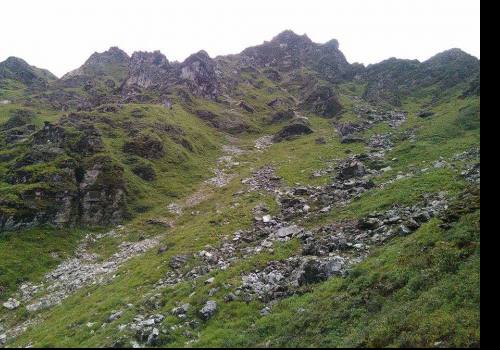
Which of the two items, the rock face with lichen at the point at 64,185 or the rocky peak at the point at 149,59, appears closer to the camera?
the rock face with lichen at the point at 64,185

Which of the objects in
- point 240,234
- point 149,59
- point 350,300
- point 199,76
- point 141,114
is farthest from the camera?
point 149,59

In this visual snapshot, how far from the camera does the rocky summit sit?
21.3 metres

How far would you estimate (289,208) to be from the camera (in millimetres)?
46125

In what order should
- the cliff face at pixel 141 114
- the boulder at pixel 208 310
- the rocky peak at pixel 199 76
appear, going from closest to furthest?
the boulder at pixel 208 310 → the cliff face at pixel 141 114 → the rocky peak at pixel 199 76

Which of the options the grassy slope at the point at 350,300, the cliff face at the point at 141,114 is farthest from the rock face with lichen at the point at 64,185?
the grassy slope at the point at 350,300

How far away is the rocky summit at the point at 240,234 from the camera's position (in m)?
21.3

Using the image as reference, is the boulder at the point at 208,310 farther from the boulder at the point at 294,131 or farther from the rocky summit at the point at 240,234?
the boulder at the point at 294,131

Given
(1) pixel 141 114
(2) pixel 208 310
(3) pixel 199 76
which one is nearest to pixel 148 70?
(3) pixel 199 76

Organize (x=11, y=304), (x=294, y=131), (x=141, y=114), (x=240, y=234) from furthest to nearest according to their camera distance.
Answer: (x=294, y=131), (x=141, y=114), (x=240, y=234), (x=11, y=304)

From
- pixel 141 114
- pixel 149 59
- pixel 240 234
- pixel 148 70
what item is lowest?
pixel 240 234

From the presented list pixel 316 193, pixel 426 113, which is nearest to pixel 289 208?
pixel 316 193

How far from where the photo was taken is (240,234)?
131 feet

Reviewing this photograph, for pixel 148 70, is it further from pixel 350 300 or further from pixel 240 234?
pixel 350 300
